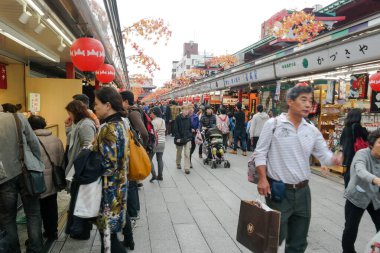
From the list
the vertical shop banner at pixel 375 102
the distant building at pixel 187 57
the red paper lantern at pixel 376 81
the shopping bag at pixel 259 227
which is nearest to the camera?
the shopping bag at pixel 259 227

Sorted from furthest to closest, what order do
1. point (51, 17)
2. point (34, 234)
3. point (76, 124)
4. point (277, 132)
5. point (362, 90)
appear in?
point (362, 90) < point (51, 17) < point (76, 124) < point (34, 234) < point (277, 132)

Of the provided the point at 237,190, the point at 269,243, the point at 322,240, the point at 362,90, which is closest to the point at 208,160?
the point at 237,190

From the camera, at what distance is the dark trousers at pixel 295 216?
294cm

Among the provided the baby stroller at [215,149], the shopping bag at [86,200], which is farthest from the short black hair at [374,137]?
the baby stroller at [215,149]

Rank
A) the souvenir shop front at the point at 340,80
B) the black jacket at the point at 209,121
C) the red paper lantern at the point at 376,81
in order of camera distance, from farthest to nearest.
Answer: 1. the black jacket at the point at 209,121
2. the red paper lantern at the point at 376,81
3. the souvenir shop front at the point at 340,80

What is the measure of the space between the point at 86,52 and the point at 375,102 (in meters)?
7.05

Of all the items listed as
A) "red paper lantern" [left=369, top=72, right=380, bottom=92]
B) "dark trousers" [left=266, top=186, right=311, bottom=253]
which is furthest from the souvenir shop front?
"dark trousers" [left=266, top=186, right=311, bottom=253]

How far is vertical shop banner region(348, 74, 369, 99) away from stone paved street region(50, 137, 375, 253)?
230 cm

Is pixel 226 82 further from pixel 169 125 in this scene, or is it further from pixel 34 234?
pixel 34 234

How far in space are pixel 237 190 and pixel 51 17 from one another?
193 inches

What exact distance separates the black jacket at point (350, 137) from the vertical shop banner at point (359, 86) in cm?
243

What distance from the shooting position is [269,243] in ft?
8.71

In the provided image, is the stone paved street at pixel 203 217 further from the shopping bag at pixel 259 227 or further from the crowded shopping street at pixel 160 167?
the shopping bag at pixel 259 227

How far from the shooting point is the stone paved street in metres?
4.14
